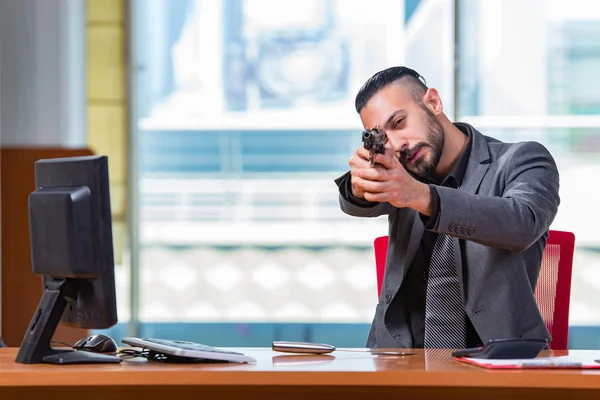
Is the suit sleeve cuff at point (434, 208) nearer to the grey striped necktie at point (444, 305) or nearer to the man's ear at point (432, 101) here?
the grey striped necktie at point (444, 305)

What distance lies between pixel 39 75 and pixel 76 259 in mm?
3194

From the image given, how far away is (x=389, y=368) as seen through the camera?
142cm

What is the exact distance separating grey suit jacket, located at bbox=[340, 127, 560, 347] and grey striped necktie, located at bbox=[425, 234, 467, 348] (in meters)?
Answer: 0.06

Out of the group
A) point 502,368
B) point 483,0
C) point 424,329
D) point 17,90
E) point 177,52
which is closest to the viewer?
point 502,368

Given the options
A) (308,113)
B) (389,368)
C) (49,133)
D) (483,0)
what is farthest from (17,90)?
(389,368)

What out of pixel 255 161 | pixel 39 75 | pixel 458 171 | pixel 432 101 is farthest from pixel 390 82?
pixel 255 161

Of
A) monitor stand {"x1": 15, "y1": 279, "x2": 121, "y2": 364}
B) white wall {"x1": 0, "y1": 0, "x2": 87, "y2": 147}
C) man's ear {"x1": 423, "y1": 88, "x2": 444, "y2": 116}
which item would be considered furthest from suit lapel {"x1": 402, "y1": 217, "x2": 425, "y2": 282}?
white wall {"x1": 0, "y1": 0, "x2": 87, "y2": 147}

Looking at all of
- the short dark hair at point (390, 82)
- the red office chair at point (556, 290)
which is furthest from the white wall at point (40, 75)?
the red office chair at point (556, 290)

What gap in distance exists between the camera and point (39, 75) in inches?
177

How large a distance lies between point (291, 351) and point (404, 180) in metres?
0.43

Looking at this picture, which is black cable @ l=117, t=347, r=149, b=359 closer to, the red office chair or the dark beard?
the dark beard

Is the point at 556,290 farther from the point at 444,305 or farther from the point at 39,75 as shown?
the point at 39,75

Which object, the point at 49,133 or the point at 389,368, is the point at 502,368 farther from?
the point at 49,133

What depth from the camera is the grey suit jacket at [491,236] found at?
1.82 metres
